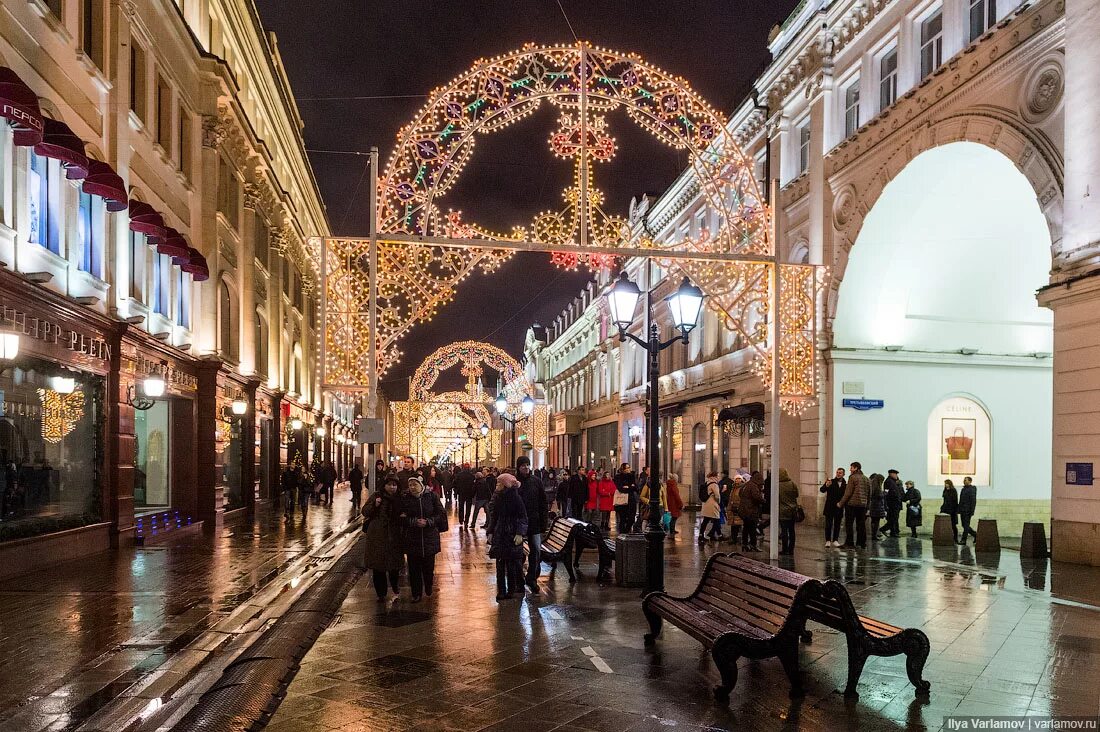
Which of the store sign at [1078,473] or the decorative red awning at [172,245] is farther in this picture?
the decorative red awning at [172,245]

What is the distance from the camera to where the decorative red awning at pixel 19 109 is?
417 inches

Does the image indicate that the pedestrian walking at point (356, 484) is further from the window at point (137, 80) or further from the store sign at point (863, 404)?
the store sign at point (863, 404)

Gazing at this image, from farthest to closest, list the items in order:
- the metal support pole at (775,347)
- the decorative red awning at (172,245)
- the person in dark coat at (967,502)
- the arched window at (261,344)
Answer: the arched window at (261,344), the person in dark coat at (967,502), the decorative red awning at (172,245), the metal support pole at (775,347)

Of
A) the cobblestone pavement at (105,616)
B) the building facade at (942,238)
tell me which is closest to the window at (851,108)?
the building facade at (942,238)

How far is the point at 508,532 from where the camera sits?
11578 mm

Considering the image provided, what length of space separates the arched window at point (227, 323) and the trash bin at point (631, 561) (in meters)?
15.4

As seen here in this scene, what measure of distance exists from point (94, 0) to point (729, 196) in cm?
1145

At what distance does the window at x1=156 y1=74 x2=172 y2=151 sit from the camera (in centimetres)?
2022

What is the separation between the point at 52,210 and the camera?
14234mm

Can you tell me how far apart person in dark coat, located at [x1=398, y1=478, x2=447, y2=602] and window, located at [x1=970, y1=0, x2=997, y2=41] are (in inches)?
584

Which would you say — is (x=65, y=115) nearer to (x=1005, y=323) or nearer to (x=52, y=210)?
(x=52, y=210)

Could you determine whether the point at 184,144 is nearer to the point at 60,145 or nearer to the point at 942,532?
the point at 60,145

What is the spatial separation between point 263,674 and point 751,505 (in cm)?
1206

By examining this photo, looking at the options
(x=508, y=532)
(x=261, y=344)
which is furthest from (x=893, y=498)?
(x=261, y=344)
